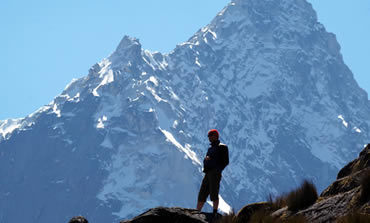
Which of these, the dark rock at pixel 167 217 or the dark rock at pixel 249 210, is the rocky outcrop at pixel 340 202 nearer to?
the dark rock at pixel 249 210

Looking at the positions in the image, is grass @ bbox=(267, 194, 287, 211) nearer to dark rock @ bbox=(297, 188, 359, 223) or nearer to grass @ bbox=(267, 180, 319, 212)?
grass @ bbox=(267, 180, 319, 212)

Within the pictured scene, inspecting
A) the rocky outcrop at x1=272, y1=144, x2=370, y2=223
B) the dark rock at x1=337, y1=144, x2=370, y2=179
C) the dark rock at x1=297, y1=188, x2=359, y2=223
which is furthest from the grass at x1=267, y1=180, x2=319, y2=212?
the dark rock at x1=337, y1=144, x2=370, y2=179

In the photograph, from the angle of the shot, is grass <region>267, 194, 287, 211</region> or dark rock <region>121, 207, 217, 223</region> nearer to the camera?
dark rock <region>121, 207, 217, 223</region>

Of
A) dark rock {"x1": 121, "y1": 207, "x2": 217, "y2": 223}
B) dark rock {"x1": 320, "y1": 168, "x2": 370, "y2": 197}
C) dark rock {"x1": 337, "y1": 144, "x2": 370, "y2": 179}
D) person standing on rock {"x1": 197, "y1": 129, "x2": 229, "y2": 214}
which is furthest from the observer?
person standing on rock {"x1": 197, "y1": 129, "x2": 229, "y2": 214}

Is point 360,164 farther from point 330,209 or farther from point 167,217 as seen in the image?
point 167,217

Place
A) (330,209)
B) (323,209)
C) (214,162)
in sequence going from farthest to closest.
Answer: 1. (214,162)
2. (323,209)
3. (330,209)

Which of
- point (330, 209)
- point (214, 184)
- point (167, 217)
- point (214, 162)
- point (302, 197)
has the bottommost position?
point (330, 209)

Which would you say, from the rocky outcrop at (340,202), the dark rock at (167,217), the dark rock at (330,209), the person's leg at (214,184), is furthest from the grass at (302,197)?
the person's leg at (214,184)

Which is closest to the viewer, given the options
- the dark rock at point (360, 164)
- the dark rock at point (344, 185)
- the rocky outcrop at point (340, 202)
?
the rocky outcrop at point (340, 202)

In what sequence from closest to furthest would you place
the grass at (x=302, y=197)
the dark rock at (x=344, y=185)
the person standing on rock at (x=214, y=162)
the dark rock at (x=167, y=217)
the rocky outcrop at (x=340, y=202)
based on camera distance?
the rocky outcrop at (x=340, y=202)
the dark rock at (x=167, y=217)
the dark rock at (x=344, y=185)
the grass at (x=302, y=197)
the person standing on rock at (x=214, y=162)

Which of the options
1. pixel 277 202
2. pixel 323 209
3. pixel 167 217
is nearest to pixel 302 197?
pixel 277 202

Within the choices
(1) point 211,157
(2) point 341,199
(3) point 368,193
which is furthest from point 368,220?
(1) point 211,157

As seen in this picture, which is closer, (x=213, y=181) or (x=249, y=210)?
(x=249, y=210)

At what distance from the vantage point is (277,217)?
11.5 metres
